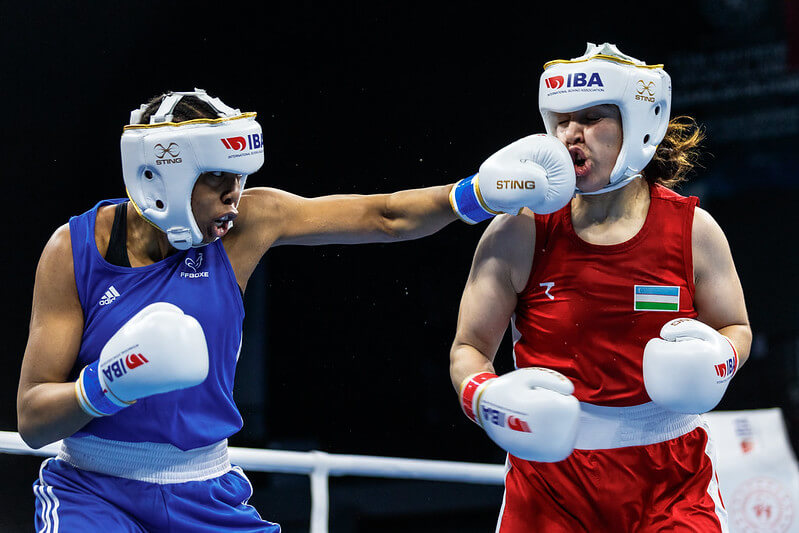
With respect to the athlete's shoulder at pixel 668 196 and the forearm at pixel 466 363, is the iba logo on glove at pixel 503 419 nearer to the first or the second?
the forearm at pixel 466 363

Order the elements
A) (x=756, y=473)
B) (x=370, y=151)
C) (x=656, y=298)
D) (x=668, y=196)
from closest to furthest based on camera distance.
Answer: (x=656, y=298)
(x=668, y=196)
(x=756, y=473)
(x=370, y=151)

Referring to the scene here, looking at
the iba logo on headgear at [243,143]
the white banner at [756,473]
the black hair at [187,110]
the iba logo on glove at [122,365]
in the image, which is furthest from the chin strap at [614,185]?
the white banner at [756,473]

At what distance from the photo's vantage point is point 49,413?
2100mm

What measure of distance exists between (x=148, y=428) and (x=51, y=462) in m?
0.27

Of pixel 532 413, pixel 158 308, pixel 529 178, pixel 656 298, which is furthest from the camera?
pixel 656 298

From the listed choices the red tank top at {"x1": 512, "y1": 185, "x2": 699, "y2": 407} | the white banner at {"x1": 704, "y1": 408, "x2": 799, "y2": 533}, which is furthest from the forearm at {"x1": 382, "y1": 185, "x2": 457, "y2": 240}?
the white banner at {"x1": 704, "y1": 408, "x2": 799, "y2": 533}

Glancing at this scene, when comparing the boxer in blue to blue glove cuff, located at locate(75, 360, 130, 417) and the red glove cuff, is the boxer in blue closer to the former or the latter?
blue glove cuff, located at locate(75, 360, 130, 417)

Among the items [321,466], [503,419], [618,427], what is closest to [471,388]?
[503,419]

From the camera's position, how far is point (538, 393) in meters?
1.97

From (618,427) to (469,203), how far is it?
61 cm

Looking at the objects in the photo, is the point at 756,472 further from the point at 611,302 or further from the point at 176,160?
the point at 176,160

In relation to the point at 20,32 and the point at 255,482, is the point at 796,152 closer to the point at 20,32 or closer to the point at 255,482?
the point at 255,482

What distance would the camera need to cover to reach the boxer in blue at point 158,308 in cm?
214

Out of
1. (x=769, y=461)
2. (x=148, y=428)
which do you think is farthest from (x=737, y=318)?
(x=769, y=461)
